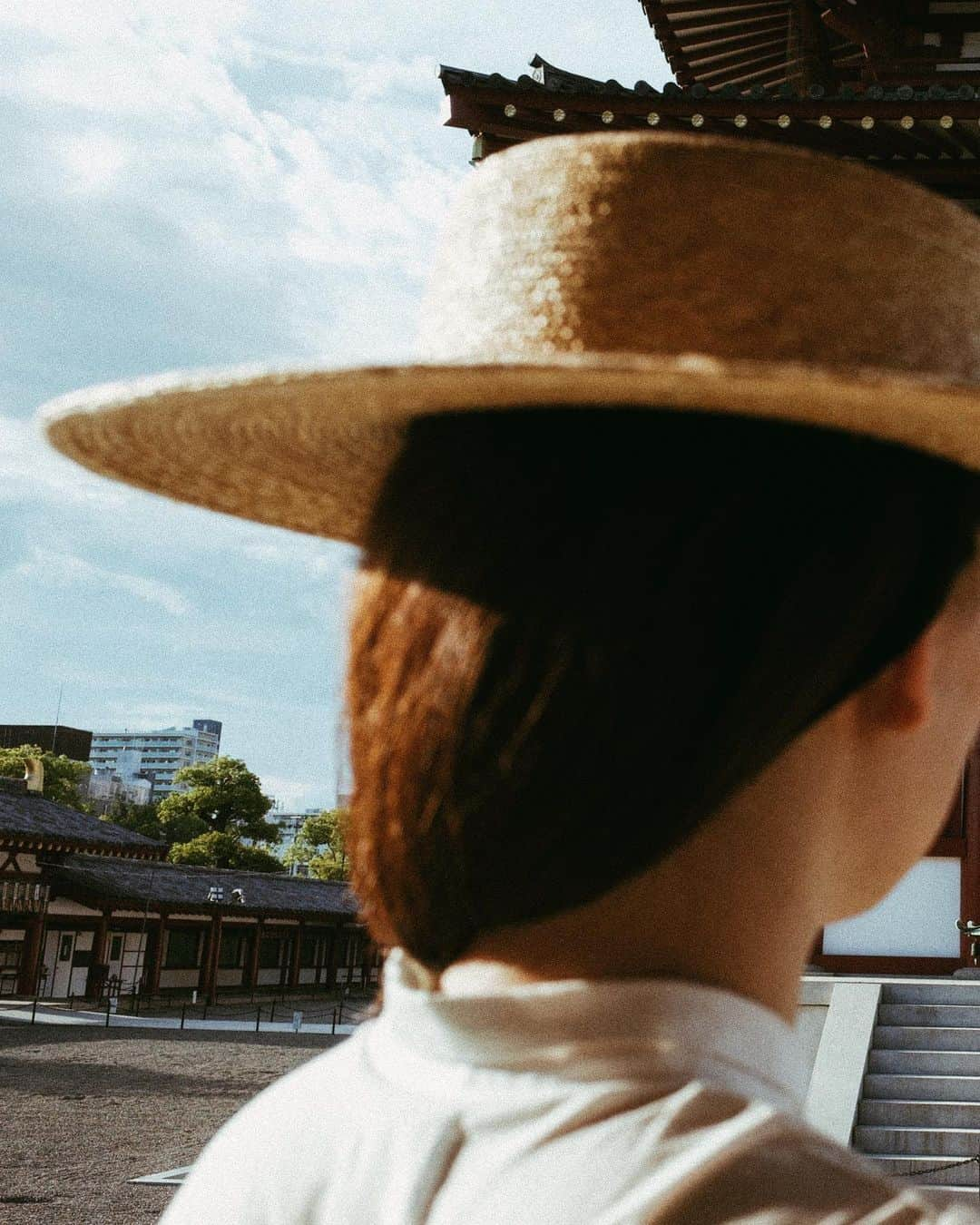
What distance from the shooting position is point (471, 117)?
6320mm

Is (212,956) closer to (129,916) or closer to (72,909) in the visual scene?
(129,916)

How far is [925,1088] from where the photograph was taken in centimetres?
598

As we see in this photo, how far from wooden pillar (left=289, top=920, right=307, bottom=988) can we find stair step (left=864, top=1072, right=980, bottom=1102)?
26.5 metres

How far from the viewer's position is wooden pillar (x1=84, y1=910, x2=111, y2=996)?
88.6ft

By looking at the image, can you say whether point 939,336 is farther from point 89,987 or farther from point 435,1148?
point 89,987

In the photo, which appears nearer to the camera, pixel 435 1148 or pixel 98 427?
pixel 435 1148

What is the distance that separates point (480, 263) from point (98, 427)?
10.0 inches

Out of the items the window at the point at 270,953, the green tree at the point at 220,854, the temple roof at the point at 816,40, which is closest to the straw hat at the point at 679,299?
the temple roof at the point at 816,40

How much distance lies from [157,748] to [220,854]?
9618 centimetres

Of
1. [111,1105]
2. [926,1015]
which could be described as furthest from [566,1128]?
[111,1105]

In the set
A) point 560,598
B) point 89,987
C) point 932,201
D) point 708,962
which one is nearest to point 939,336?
point 932,201

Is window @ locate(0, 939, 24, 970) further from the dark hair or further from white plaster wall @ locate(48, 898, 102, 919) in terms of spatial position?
the dark hair

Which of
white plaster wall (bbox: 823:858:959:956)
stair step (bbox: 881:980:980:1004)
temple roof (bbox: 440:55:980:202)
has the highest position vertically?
temple roof (bbox: 440:55:980:202)

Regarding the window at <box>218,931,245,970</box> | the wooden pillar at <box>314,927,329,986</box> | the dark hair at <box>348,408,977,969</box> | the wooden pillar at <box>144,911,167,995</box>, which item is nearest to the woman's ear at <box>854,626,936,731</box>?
the dark hair at <box>348,408,977,969</box>
